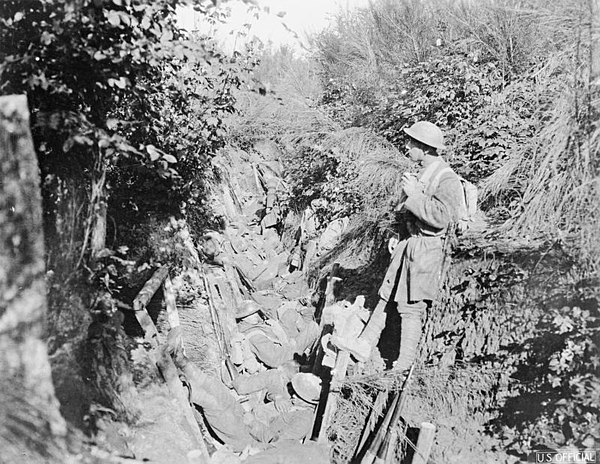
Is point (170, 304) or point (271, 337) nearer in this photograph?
point (170, 304)

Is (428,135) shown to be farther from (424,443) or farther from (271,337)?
(271,337)

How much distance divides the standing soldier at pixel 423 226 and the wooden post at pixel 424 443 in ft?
2.64

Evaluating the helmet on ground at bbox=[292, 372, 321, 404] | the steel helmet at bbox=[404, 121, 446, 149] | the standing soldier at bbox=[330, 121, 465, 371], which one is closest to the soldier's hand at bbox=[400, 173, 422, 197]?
the standing soldier at bbox=[330, 121, 465, 371]

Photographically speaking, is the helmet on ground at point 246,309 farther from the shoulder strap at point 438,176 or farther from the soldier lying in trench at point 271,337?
the shoulder strap at point 438,176

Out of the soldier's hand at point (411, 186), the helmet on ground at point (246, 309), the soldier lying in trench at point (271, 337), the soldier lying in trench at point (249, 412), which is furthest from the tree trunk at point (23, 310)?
the helmet on ground at point (246, 309)

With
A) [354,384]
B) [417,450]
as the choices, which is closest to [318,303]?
[354,384]

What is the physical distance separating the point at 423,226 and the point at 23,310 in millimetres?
3185

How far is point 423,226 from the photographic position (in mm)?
4355

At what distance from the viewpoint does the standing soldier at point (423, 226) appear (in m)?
4.15

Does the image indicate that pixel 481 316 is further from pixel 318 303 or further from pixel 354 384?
pixel 318 303

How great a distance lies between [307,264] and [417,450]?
217 inches

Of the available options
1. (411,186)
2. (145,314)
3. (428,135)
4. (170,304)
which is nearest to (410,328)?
(411,186)

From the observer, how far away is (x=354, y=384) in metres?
4.25

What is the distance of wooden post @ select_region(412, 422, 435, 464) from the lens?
3.45 metres
